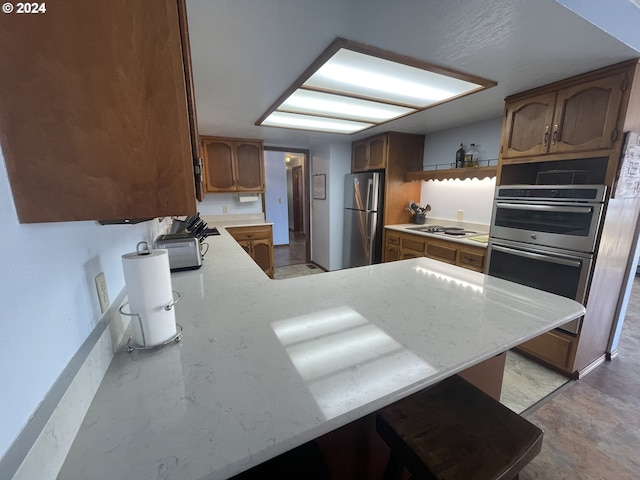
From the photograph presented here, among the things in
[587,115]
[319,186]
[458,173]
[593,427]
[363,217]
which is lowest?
[593,427]

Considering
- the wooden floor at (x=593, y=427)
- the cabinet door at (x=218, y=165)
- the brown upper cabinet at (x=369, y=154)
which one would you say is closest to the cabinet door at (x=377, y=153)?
the brown upper cabinet at (x=369, y=154)

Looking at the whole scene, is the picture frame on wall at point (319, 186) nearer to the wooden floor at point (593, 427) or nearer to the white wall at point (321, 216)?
the white wall at point (321, 216)

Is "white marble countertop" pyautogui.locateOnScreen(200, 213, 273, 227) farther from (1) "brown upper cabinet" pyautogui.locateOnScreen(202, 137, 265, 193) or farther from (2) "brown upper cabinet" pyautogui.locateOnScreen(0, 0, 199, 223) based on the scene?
(2) "brown upper cabinet" pyautogui.locateOnScreen(0, 0, 199, 223)

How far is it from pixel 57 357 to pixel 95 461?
0.73 ft

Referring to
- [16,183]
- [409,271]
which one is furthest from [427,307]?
[16,183]

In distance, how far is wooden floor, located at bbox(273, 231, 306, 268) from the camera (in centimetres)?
488

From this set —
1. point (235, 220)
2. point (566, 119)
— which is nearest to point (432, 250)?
point (566, 119)

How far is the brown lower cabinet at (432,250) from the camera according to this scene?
8.07ft

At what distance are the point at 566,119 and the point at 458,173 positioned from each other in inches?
41.9

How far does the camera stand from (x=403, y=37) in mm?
1253

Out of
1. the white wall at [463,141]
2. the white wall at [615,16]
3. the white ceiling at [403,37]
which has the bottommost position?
the white wall at [463,141]

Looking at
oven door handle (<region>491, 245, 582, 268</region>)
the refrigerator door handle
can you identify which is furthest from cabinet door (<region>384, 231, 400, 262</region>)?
oven door handle (<region>491, 245, 582, 268</region>)

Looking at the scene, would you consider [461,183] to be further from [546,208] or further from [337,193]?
[337,193]

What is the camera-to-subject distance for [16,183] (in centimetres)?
48
